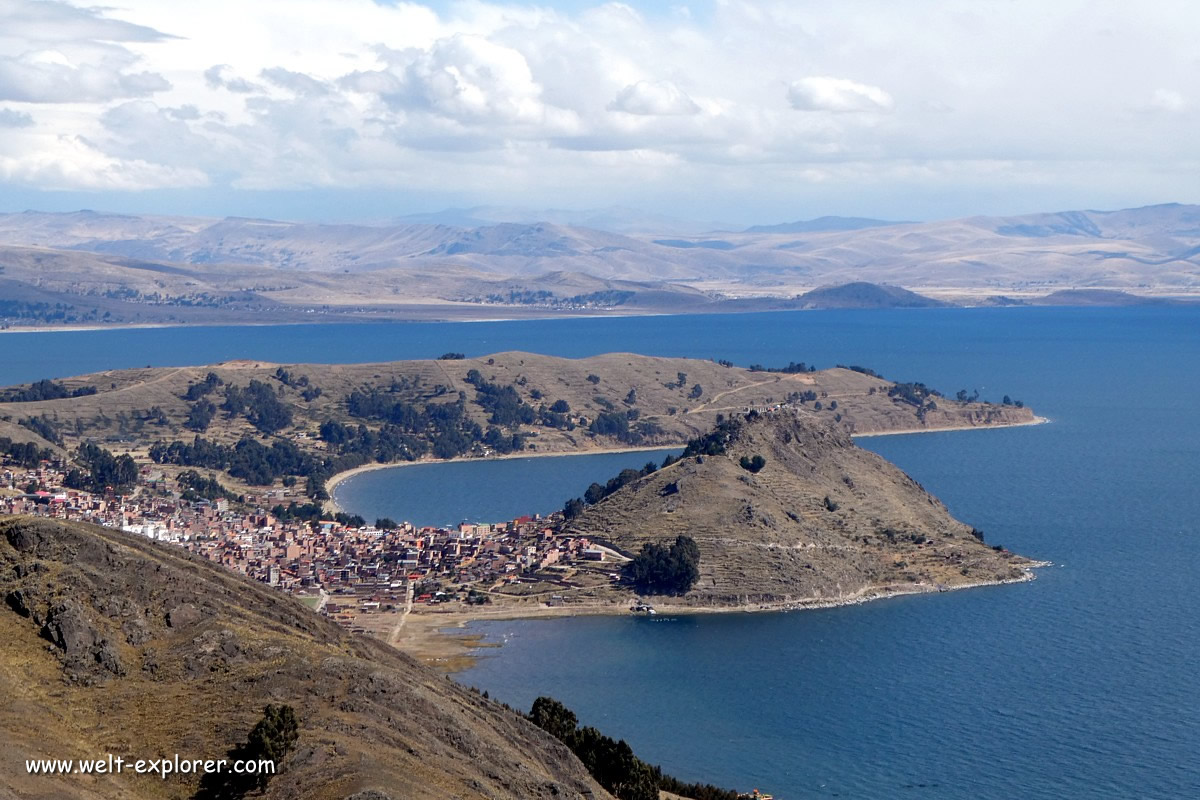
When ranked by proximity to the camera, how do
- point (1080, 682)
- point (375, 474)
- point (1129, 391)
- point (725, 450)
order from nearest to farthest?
point (1080, 682), point (725, 450), point (375, 474), point (1129, 391)

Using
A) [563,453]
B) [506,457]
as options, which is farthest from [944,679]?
[563,453]

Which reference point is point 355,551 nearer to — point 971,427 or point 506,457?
point 506,457

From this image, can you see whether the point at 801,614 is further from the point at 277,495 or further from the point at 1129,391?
the point at 1129,391

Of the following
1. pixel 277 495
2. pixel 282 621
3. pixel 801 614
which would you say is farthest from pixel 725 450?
pixel 282 621

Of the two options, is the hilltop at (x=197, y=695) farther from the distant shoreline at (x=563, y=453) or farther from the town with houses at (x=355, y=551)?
the distant shoreline at (x=563, y=453)

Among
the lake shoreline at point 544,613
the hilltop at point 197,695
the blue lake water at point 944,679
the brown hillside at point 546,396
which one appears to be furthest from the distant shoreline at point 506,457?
the hilltop at point 197,695

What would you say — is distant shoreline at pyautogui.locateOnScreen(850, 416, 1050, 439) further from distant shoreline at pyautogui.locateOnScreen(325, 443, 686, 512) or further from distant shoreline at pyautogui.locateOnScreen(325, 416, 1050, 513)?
distant shoreline at pyautogui.locateOnScreen(325, 443, 686, 512)

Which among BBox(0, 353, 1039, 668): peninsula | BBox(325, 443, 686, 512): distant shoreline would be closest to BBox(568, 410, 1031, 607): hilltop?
BBox(0, 353, 1039, 668): peninsula
